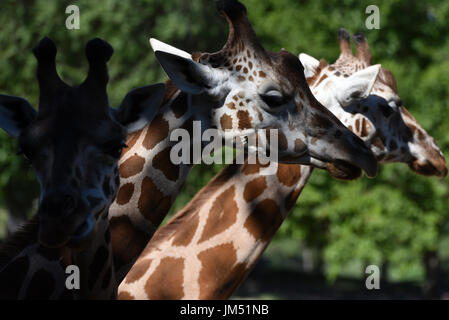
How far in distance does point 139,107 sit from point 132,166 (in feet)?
3.23

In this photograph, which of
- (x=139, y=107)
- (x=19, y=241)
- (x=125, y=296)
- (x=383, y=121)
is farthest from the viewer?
(x=383, y=121)

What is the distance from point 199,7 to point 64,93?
11288 millimetres

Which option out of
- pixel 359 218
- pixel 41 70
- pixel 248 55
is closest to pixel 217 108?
pixel 248 55

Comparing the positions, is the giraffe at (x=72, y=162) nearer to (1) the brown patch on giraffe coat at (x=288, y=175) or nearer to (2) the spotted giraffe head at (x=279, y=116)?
(2) the spotted giraffe head at (x=279, y=116)

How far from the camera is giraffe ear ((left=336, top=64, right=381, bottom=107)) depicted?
582 cm

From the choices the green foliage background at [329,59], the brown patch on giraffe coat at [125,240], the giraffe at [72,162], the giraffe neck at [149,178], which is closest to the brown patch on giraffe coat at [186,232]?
the giraffe neck at [149,178]

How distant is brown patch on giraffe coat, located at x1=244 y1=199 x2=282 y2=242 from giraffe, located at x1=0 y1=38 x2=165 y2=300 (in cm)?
174

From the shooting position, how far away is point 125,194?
4574 mm

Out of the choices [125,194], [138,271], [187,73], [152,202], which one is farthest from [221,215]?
[187,73]

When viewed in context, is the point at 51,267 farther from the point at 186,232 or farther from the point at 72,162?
the point at 186,232

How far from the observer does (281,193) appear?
18.1 ft

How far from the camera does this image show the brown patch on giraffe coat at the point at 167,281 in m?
5.02

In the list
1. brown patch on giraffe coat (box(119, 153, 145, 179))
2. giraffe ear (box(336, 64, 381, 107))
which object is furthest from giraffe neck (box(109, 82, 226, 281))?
giraffe ear (box(336, 64, 381, 107))

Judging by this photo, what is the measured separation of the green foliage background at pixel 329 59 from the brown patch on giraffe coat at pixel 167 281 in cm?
860
